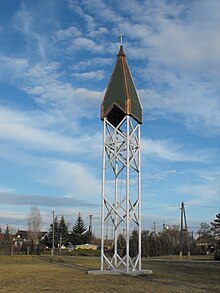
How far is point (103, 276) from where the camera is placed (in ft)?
44.2

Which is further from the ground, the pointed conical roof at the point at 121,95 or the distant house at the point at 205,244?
the pointed conical roof at the point at 121,95

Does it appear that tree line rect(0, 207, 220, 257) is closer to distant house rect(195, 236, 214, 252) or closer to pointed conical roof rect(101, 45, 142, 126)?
distant house rect(195, 236, 214, 252)

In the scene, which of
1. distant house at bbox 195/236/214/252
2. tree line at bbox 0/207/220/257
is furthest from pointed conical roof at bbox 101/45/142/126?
distant house at bbox 195/236/214/252

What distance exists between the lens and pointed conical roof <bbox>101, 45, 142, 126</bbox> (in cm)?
1529

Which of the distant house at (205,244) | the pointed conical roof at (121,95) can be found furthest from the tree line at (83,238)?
the pointed conical roof at (121,95)

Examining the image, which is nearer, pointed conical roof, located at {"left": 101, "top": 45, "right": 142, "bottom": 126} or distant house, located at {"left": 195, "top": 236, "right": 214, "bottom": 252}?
pointed conical roof, located at {"left": 101, "top": 45, "right": 142, "bottom": 126}

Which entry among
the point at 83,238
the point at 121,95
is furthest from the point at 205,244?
the point at 121,95

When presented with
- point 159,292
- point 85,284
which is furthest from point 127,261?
point 159,292

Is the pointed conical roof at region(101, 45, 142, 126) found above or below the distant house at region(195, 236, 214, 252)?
above

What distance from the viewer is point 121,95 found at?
15.4m

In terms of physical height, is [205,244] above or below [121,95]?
below

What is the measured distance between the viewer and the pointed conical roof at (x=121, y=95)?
15291 millimetres

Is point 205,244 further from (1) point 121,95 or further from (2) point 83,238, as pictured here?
(1) point 121,95

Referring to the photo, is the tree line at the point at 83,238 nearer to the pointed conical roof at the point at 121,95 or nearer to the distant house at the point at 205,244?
the distant house at the point at 205,244
